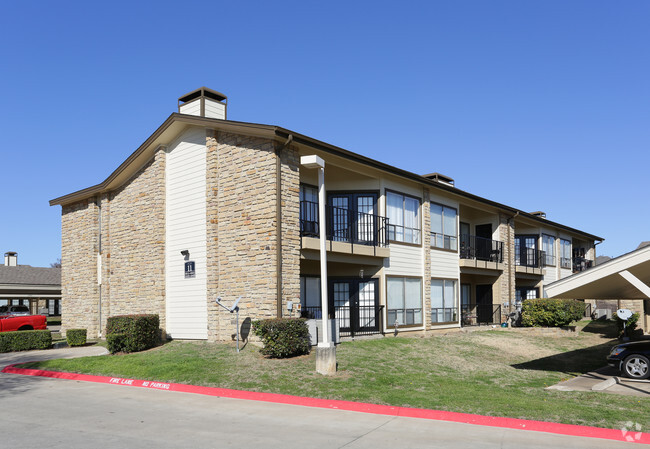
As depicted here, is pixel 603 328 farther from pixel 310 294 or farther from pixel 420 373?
pixel 420 373

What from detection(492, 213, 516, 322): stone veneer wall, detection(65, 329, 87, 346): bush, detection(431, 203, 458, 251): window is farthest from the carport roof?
detection(65, 329, 87, 346): bush

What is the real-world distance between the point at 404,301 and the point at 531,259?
50.2ft

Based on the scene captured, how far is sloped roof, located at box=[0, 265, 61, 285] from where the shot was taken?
144 ft

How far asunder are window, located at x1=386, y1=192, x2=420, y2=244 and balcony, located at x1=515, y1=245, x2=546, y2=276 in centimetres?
1230

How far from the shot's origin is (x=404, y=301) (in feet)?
71.3

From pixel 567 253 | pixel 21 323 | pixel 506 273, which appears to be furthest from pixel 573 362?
pixel 21 323

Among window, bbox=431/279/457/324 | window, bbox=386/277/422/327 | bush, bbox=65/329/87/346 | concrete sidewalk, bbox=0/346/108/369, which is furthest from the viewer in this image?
window, bbox=431/279/457/324

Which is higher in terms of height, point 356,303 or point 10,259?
point 10,259

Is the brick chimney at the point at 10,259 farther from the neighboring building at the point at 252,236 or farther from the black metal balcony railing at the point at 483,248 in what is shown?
the black metal balcony railing at the point at 483,248

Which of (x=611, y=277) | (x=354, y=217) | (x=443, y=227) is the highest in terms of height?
(x=354, y=217)

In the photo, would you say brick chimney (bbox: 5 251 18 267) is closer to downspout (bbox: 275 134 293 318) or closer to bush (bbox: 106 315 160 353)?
bush (bbox: 106 315 160 353)

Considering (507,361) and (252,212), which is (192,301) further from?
(507,361)

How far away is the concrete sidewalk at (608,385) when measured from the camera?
38.3 feet

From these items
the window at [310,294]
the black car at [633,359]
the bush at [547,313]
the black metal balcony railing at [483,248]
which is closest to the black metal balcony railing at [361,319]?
the window at [310,294]
